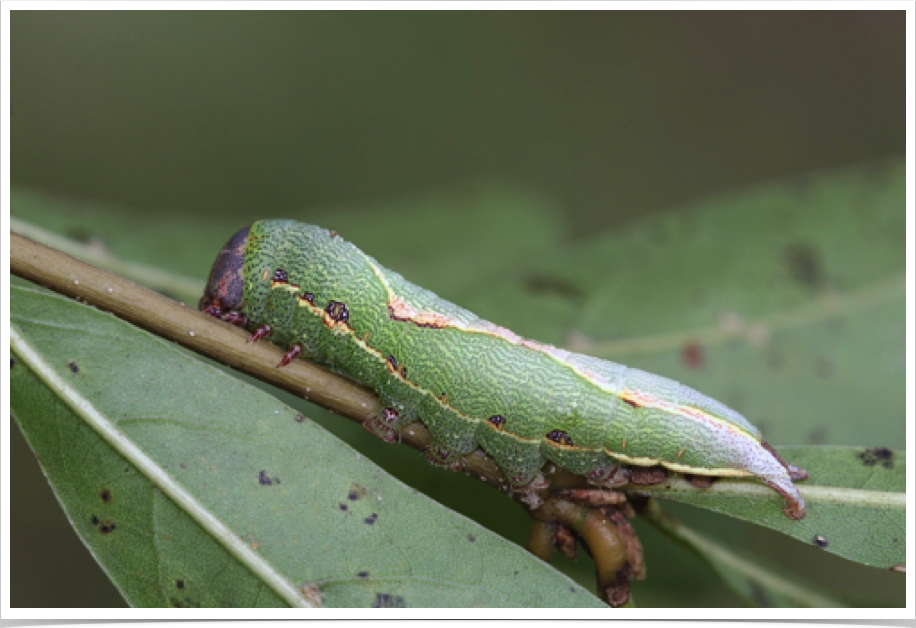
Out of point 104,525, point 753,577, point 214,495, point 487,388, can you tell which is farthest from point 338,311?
point 753,577

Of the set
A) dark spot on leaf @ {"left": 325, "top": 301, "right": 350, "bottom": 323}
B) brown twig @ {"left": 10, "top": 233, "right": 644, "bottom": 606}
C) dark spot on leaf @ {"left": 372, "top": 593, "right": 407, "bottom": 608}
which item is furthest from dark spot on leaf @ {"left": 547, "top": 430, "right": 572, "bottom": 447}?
dark spot on leaf @ {"left": 325, "top": 301, "right": 350, "bottom": 323}

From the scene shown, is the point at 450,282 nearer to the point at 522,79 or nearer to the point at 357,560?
the point at 357,560

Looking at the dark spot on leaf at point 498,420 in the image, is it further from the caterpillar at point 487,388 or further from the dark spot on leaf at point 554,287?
the dark spot on leaf at point 554,287

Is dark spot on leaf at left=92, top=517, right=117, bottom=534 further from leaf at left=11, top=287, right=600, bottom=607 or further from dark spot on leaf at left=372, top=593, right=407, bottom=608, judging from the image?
dark spot on leaf at left=372, top=593, right=407, bottom=608

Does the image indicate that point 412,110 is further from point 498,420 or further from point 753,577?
point 753,577

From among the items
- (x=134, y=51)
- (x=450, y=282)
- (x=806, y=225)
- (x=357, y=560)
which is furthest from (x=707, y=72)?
(x=357, y=560)
